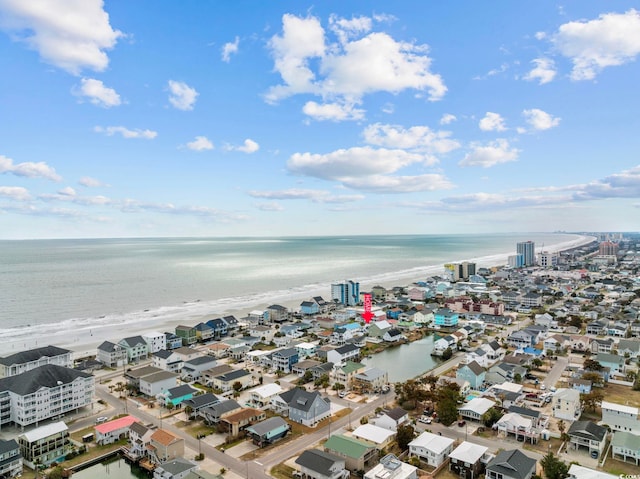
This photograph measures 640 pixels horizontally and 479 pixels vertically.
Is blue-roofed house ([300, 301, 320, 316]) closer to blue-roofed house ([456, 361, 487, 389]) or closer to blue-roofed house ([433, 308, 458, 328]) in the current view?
blue-roofed house ([433, 308, 458, 328])

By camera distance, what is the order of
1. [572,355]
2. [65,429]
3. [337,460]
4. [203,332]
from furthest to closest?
[203,332], [572,355], [65,429], [337,460]

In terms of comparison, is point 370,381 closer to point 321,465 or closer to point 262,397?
point 262,397

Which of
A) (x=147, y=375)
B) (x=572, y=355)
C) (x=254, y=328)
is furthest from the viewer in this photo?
(x=254, y=328)

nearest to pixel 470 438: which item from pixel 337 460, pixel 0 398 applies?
pixel 337 460

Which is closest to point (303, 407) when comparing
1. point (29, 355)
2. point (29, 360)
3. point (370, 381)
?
point (370, 381)

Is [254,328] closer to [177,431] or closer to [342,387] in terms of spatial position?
[342,387]

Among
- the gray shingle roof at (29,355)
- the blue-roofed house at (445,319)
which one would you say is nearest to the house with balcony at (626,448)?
the blue-roofed house at (445,319)

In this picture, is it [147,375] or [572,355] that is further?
[572,355]
